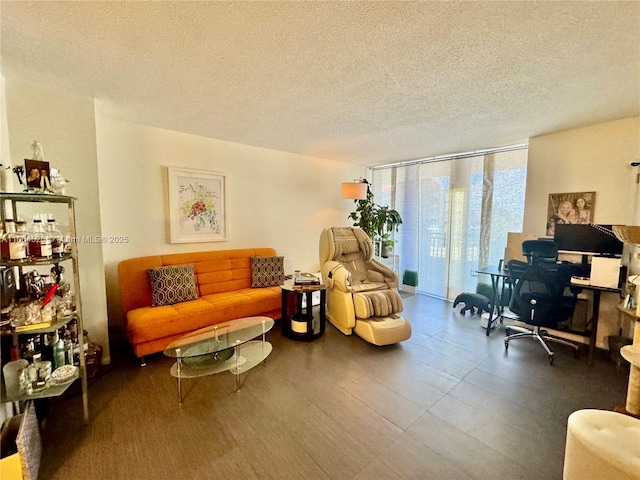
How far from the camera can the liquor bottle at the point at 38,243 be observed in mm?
1569

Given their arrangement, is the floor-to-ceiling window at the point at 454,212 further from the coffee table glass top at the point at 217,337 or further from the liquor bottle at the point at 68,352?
the liquor bottle at the point at 68,352

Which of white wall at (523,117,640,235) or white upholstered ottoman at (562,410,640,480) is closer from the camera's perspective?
white upholstered ottoman at (562,410,640,480)

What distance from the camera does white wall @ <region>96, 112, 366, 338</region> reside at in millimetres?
2896

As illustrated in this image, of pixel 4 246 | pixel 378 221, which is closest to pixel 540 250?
pixel 378 221

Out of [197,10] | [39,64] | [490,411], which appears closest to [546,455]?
[490,411]

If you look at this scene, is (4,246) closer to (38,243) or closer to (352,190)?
(38,243)

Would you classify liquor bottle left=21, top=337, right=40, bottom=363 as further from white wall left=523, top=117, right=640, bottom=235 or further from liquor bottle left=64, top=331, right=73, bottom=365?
white wall left=523, top=117, right=640, bottom=235

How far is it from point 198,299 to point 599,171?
4463mm

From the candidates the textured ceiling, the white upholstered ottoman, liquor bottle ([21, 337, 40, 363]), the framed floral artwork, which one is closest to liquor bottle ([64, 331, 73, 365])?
liquor bottle ([21, 337, 40, 363])

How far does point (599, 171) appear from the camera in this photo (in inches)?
112

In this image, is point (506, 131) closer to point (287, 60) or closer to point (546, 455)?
point (287, 60)

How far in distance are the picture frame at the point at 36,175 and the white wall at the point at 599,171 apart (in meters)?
4.59

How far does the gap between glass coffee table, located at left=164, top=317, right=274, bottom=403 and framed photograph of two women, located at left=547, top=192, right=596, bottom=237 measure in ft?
11.2

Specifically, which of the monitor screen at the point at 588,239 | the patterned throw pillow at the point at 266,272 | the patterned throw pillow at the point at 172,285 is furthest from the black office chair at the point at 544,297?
the patterned throw pillow at the point at 172,285
